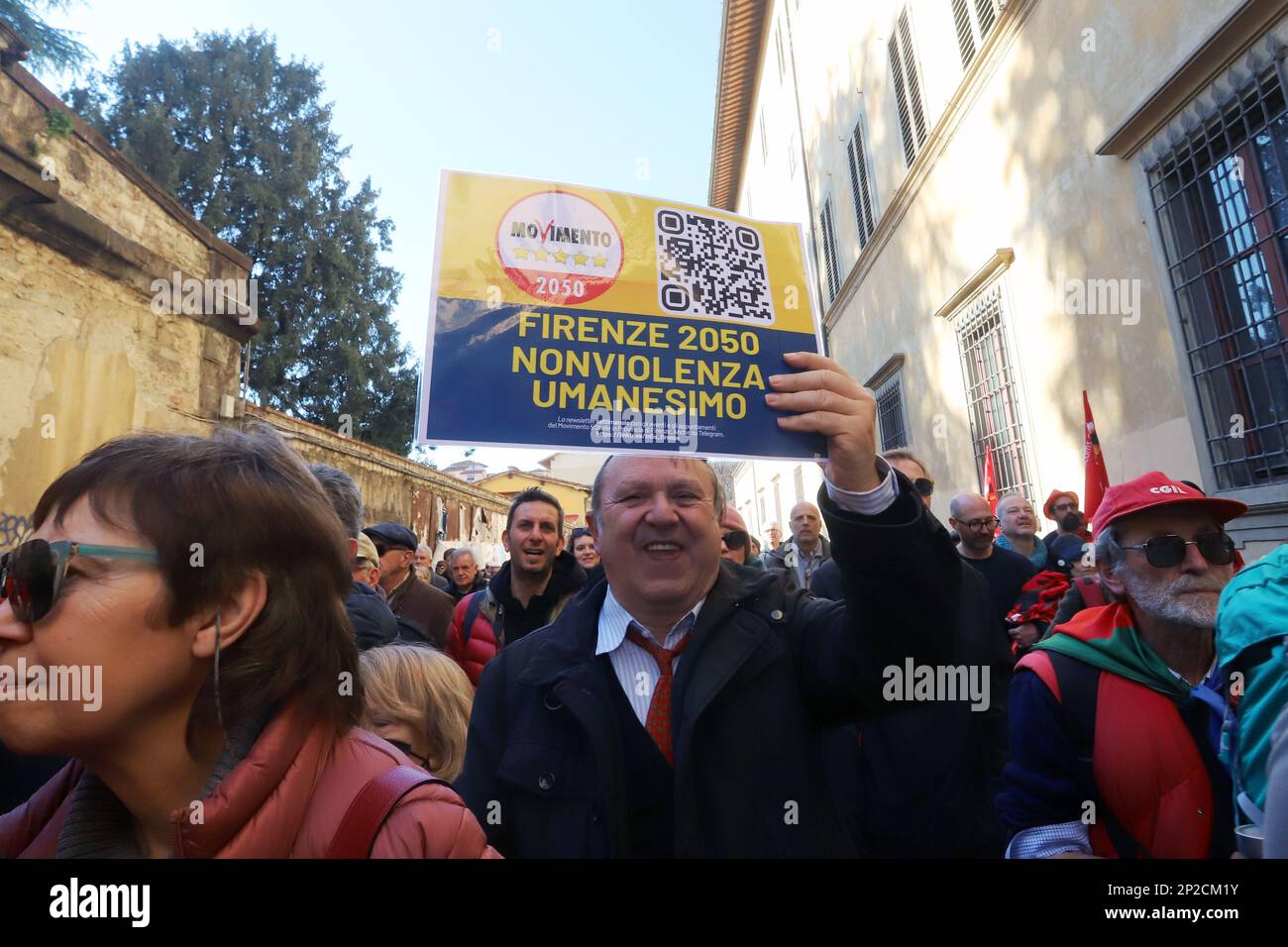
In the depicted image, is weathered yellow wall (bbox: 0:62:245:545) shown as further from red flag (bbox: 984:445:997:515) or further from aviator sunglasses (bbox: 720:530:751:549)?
red flag (bbox: 984:445:997:515)

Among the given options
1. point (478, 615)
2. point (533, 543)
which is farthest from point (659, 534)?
point (478, 615)

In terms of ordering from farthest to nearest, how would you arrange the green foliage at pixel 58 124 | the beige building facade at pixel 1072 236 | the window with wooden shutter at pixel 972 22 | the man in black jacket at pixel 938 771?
the green foliage at pixel 58 124, the window with wooden shutter at pixel 972 22, the beige building facade at pixel 1072 236, the man in black jacket at pixel 938 771

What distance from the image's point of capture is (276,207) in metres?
26.9

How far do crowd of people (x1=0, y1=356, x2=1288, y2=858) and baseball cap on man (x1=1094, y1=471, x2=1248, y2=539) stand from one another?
0.01 meters

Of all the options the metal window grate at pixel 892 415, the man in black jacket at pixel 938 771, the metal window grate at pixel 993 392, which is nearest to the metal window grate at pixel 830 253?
the metal window grate at pixel 892 415

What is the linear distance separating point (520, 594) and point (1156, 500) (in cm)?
284

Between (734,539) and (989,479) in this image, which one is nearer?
(734,539)

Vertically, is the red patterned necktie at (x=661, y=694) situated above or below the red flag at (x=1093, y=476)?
below

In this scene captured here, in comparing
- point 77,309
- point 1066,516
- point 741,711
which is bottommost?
point 741,711

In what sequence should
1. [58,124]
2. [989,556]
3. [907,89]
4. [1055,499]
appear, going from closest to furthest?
[989,556], [1055,499], [58,124], [907,89]

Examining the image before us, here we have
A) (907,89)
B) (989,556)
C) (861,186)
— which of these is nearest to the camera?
(989,556)

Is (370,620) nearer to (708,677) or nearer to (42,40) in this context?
(708,677)
